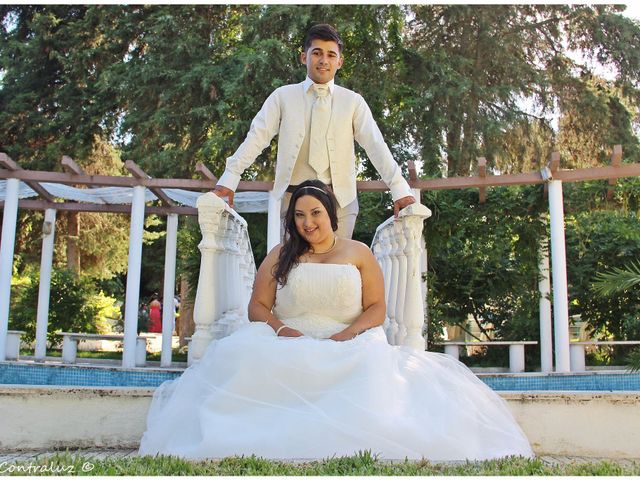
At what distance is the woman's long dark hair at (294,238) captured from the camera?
3.71 metres

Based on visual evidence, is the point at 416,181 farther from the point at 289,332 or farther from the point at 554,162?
the point at 289,332

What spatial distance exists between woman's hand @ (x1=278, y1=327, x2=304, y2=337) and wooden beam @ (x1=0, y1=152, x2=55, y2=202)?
6049 millimetres

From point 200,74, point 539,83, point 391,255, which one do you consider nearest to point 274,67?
point 200,74

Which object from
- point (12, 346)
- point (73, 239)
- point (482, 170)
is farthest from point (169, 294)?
point (73, 239)

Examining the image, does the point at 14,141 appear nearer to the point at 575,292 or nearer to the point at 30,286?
the point at 30,286

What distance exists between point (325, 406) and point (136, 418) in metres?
1.36

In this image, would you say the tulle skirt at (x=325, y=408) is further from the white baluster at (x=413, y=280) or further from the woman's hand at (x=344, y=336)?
the white baluster at (x=413, y=280)

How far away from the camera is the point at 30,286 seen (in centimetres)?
1347

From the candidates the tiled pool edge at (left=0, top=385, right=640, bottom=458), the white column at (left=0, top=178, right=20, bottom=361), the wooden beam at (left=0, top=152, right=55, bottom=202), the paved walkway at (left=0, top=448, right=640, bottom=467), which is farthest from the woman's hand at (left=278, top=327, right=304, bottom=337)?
the white column at (left=0, top=178, right=20, bottom=361)

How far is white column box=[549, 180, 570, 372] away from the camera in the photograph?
8.13 m

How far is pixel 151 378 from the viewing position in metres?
6.64

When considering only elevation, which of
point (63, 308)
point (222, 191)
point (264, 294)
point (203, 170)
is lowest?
Result: point (63, 308)

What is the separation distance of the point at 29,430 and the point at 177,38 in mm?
13614

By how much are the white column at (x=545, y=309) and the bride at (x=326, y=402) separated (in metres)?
6.20
